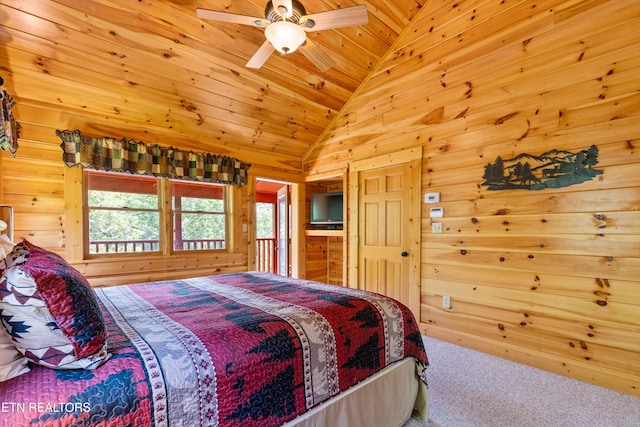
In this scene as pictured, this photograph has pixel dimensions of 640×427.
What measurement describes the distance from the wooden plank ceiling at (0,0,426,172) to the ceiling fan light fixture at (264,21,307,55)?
96 centimetres

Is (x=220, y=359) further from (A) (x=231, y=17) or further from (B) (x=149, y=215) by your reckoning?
(B) (x=149, y=215)

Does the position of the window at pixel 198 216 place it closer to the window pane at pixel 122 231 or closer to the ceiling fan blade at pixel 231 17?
the window pane at pixel 122 231

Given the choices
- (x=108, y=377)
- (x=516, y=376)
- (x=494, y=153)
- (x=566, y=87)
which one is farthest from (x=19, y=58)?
(x=516, y=376)

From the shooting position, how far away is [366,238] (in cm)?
394

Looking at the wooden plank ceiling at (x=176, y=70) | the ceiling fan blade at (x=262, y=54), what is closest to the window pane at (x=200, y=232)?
the wooden plank ceiling at (x=176, y=70)

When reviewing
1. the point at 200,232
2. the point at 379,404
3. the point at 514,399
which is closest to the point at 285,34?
the point at 379,404

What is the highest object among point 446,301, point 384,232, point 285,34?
point 285,34

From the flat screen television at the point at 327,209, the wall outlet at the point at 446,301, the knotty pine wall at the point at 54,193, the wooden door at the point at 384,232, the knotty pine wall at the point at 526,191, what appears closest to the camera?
the knotty pine wall at the point at 526,191

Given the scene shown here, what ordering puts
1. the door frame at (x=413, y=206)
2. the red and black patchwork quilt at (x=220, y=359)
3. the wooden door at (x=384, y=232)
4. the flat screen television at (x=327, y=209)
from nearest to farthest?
the red and black patchwork quilt at (x=220, y=359) → the door frame at (x=413, y=206) → the wooden door at (x=384, y=232) → the flat screen television at (x=327, y=209)

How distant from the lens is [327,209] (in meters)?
4.69

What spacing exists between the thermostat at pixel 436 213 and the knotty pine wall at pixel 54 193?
3198 millimetres

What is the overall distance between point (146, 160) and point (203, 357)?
2932mm

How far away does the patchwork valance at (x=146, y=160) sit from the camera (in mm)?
2854

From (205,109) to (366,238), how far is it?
261 centimetres
